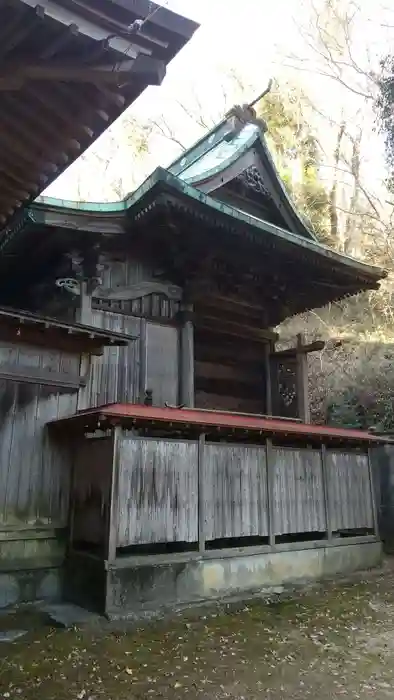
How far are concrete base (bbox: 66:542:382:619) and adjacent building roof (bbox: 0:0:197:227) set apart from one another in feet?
16.7

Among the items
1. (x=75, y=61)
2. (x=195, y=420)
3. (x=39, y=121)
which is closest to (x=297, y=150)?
(x=195, y=420)

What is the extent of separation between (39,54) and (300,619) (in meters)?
6.53

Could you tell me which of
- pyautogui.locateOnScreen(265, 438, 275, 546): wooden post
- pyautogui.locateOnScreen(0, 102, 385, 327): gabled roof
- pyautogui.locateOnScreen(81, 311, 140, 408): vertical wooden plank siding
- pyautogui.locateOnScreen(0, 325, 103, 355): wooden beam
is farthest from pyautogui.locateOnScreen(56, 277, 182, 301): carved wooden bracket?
pyautogui.locateOnScreen(265, 438, 275, 546): wooden post

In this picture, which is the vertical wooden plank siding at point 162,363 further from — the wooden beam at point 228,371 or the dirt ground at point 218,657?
the dirt ground at point 218,657

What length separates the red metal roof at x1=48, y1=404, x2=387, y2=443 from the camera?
657 centimetres

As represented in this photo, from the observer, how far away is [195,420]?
7.18 m

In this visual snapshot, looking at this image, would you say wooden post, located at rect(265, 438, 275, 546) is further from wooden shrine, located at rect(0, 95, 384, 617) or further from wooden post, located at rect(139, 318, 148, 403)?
wooden post, located at rect(139, 318, 148, 403)

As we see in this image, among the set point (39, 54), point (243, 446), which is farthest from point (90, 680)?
point (39, 54)

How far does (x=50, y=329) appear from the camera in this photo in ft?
23.5

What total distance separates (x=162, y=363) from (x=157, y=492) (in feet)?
8.77

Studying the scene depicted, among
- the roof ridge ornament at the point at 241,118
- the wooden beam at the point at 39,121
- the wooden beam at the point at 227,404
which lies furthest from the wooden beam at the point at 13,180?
the roof ridge ornament at the point at 241,118

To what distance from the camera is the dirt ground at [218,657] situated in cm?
446

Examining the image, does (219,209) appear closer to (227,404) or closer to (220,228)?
(220,228)

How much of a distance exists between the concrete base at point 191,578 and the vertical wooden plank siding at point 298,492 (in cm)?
41
